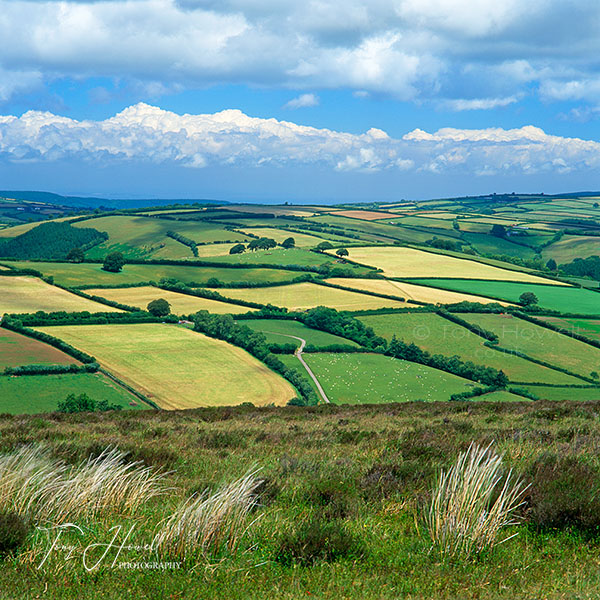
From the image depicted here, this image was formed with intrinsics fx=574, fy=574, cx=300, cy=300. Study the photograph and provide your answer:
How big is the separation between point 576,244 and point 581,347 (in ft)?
441

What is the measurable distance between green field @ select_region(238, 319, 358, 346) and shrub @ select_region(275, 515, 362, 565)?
219 feet

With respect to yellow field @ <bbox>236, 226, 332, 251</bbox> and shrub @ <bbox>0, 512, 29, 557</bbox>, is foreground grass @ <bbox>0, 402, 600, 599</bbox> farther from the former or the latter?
yellow field @ <bbox>236, 226, 332, 251</bbox>

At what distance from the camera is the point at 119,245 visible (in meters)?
179

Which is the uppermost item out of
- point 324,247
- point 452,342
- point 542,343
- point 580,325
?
point 324,247

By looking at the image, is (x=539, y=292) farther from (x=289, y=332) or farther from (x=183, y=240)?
(x=183, y=240)

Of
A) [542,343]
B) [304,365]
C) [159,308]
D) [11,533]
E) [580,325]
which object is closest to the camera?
[11,533]

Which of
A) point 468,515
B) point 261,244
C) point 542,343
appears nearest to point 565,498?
point 468,515

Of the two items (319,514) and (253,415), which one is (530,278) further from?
(319,514)

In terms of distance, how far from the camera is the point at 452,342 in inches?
3076

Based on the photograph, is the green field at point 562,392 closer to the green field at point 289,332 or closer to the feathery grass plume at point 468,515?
the green field at point 289,332

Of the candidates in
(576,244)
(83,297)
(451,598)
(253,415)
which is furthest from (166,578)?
(576,244)

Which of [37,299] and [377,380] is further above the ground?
[37,299]

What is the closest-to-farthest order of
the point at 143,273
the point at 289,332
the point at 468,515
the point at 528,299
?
the point at 468,515, the point at 289,332, the point at 528,299, the point at 143,273

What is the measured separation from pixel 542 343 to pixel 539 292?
3431cm
